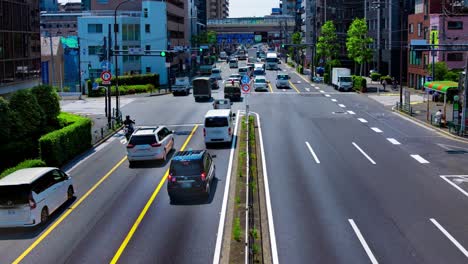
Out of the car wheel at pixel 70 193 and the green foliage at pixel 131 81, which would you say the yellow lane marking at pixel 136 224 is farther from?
the green foliage at pixel 131 81

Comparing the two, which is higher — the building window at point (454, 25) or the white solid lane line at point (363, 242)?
the building window at point (454, 25)

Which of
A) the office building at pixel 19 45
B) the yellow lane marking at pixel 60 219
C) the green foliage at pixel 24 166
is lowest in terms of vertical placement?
the yellow lane marking at pixel 60 219

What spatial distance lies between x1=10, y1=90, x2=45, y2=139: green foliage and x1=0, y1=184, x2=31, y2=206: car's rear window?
12.4m

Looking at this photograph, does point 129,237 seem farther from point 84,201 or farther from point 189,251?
point 84,201

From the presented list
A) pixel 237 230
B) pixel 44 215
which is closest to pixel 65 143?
pixel 44 215

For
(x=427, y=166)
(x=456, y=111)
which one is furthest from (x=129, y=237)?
(x=456, y=111)

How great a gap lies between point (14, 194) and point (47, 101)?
18.8 metres

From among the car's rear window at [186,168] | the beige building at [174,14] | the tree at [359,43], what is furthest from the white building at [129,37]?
the car's rear window at [186,168]

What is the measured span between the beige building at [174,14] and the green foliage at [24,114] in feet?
243

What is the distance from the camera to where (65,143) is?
3425 centimetres

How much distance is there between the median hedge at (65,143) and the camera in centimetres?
3209

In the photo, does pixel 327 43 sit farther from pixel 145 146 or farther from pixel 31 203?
pixel 31 203

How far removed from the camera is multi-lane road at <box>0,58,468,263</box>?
62.1 feet

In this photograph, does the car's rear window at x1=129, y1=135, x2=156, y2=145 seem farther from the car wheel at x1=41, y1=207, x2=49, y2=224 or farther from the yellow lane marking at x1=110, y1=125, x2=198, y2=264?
the car wheel at x1=41, y1=207, x2=49, y2=224
